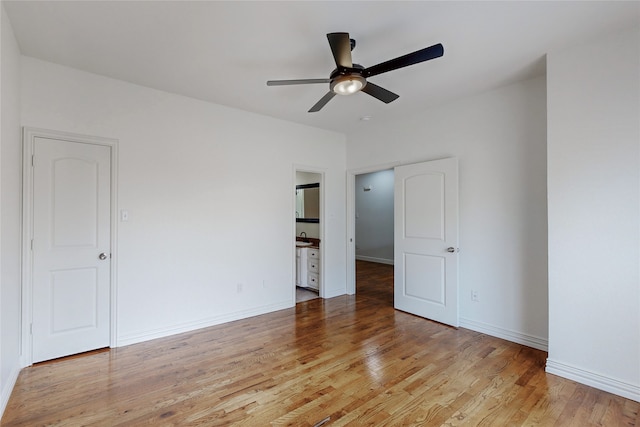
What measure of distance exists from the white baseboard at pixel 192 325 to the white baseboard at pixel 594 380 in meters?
3.02

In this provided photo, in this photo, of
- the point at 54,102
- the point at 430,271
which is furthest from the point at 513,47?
the point at 54,102

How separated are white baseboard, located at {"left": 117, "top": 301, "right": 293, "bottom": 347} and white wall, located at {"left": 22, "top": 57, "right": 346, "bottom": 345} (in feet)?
0.04

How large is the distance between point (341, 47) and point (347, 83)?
348 millimetres

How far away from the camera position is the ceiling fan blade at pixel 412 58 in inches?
77.9

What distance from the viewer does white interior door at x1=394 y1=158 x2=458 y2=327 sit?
371 centimetres

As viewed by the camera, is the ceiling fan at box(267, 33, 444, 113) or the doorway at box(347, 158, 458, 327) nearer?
the ceiling fan at box(267, 33, 444, 113)

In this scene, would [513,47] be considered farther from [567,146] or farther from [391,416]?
[391,416]

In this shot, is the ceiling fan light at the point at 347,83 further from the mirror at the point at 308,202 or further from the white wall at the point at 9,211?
the mirror at the point at 308,202

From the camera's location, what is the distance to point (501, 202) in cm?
337

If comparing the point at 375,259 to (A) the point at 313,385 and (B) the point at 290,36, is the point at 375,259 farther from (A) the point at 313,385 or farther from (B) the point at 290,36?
(B) the point at 290,36

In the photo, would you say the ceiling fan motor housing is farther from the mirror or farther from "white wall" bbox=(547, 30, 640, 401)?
the mirror

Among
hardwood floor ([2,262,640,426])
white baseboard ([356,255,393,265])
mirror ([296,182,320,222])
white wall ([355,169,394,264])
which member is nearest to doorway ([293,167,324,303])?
mirror ([296,182,320,222])

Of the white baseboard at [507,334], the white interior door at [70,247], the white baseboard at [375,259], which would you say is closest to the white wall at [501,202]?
the white baseboard at [507,334]

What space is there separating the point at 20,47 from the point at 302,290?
14.6ft
